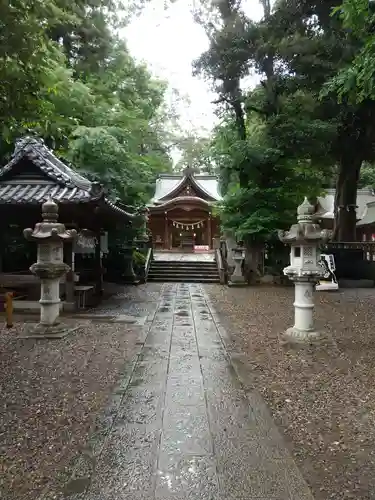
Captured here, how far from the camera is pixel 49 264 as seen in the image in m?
7.75

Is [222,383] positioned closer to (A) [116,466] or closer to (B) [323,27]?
(A) [116,466]

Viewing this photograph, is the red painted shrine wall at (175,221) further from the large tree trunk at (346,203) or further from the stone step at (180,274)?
the large tree trunk at (346,203)

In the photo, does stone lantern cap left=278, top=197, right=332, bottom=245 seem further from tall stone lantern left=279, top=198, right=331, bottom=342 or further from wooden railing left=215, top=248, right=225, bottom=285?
wooden railing left=215, top=248, right=225, bottom=285

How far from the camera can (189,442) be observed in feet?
11.6

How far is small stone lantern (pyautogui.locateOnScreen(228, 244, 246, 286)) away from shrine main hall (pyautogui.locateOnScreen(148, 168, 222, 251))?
470 inches

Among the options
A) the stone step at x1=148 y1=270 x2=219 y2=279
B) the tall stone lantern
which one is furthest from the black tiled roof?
the stone step at x1=148 y1=270 x2=219 y2=279

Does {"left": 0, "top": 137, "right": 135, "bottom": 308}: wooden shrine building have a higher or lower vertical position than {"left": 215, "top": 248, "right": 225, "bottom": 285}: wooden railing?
higher

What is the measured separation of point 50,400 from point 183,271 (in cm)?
1502

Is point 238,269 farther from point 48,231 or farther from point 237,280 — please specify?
point 48,231

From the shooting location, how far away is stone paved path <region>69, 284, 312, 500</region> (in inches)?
112

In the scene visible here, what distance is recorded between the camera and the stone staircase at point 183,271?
18.4 metres

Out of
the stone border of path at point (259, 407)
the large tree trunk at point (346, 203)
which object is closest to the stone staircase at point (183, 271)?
the large tree trunk at point (346, 203)

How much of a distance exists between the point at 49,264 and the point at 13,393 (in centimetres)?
341

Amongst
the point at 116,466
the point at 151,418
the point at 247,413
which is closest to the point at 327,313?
the point at 247,413
